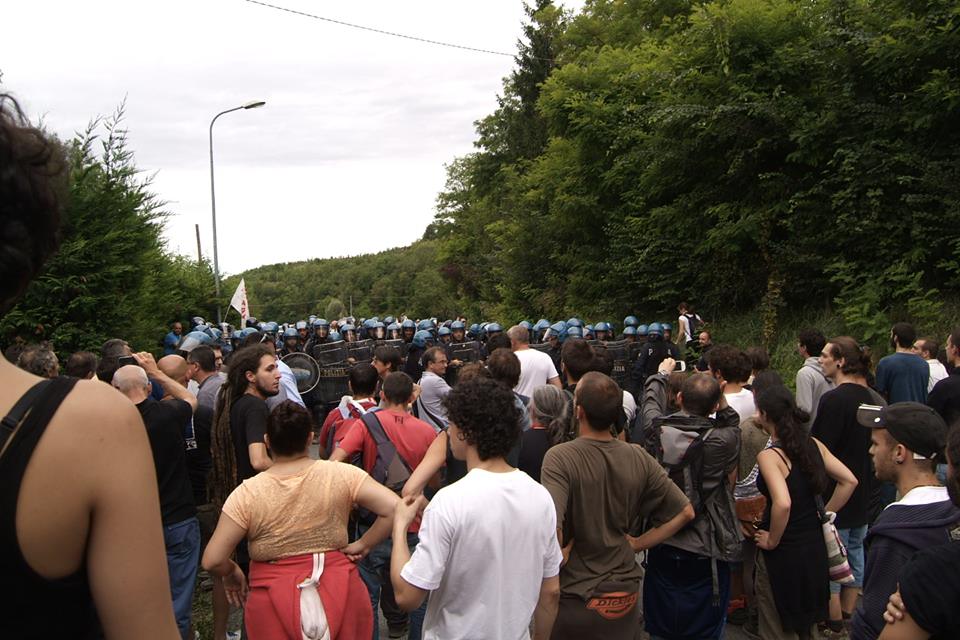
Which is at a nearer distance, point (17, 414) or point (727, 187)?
point (17, 414)

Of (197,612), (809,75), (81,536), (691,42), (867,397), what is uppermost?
(691,42)

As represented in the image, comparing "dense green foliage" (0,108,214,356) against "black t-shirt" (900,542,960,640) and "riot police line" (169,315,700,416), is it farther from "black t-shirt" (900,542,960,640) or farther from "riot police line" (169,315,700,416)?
"black t-shirt" (900,542,960,640)

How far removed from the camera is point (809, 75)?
730 inches

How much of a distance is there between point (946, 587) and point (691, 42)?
19.6m

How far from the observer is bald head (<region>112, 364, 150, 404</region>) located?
4.64m

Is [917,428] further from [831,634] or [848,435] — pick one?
[831,634]

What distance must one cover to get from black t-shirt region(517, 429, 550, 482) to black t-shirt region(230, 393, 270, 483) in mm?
1691

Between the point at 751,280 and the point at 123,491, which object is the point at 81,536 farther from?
the point at 751,280

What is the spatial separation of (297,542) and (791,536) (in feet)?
9.50

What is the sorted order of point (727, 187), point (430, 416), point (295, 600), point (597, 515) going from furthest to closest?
point (727, 187)
point (430, 416)
point (597, 515)
point (295, 600)

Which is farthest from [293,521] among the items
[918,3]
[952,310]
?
[918,3]

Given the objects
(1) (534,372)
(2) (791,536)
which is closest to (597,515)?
(2) (791,536)

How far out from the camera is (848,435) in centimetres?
613

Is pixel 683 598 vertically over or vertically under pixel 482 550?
under
